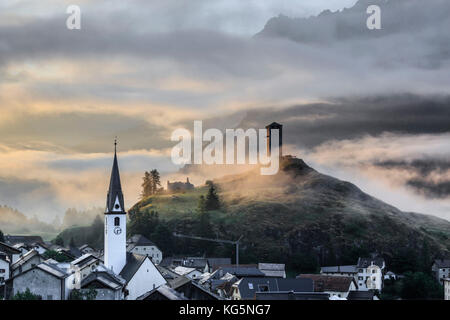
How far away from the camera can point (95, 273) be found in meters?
62.3

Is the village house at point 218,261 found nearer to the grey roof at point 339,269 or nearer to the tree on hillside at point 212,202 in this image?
the grey roof at point 339,269

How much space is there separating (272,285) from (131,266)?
17816 millimetres

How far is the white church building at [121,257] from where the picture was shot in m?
71.1

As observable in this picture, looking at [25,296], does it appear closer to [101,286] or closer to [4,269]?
[101,286]

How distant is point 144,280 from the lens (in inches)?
2825

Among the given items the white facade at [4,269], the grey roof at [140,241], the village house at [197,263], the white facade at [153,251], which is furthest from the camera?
the grey roof at [140,241]

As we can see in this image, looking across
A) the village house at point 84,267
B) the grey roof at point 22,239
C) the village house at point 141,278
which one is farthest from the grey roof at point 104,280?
the grey roof at point 22,239

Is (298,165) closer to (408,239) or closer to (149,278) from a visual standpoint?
(408,239)

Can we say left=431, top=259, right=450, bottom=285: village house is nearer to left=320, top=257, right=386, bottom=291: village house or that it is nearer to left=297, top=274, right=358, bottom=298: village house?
left=320, top=257, right=386, bottom=291: village house

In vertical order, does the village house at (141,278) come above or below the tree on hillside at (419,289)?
above
